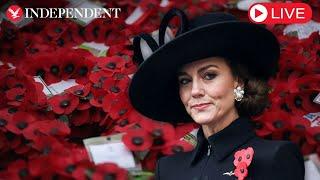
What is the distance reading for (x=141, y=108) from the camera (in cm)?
303

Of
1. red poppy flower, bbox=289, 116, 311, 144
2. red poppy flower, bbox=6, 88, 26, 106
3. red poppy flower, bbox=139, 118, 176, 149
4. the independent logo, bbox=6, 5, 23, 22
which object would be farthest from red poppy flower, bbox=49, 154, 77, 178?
the independent logo, bbox=6, 5, 23, 22

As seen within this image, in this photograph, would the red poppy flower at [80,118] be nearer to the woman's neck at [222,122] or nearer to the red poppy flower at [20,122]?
the red poppy flower at [20,122]

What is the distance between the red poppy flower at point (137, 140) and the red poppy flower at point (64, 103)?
38 cm

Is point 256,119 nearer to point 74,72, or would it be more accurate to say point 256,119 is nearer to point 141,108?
point 141,108

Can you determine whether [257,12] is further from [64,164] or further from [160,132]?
[64,164]

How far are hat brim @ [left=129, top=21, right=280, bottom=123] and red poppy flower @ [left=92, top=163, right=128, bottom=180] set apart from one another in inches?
15.8

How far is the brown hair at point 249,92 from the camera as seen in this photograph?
9.07 ft

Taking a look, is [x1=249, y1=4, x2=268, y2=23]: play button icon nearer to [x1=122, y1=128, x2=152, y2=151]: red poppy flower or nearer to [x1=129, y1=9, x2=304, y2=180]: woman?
[x1=129, y1=9, x2=304, y2=180]: woman

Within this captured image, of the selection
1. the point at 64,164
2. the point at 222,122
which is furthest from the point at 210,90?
the point at 64,164

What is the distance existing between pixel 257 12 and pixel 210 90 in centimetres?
99

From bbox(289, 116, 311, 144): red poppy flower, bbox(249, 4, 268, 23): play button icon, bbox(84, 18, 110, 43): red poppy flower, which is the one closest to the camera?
bbox(289, 116, 311, 144): red poppy flower

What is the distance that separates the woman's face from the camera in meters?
2.67

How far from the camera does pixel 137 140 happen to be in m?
2.84

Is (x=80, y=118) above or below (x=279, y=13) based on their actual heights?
below
